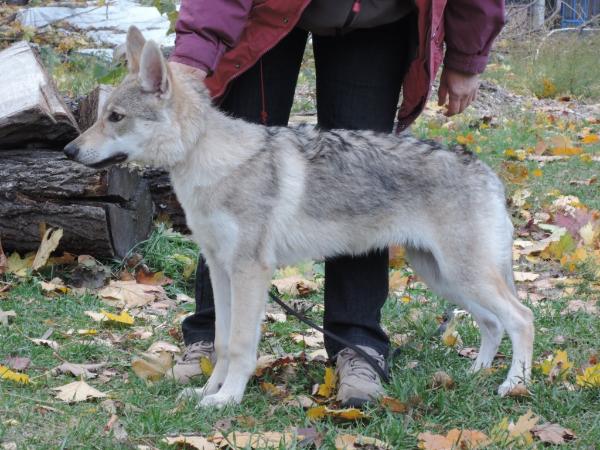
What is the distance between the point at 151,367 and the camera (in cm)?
392

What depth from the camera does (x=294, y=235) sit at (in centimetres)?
368

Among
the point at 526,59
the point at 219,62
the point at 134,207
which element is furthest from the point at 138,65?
the point at 526,59

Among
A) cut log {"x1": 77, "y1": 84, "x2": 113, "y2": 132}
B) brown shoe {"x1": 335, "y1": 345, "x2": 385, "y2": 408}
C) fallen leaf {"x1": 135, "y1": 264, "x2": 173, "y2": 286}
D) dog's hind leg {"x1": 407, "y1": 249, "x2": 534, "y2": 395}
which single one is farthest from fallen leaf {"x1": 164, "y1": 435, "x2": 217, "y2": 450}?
cut log {"x1": 77, "y1": 84, "x2": 113, "y2": 132}

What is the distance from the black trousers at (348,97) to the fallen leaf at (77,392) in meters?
0.65

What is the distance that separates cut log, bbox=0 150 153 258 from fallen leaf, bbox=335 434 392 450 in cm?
257

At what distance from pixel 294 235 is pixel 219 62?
82 cm

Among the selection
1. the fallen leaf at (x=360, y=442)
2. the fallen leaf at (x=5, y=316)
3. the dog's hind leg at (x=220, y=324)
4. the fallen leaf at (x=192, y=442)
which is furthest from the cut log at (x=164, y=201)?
the fallen leaf at (x=360, y=442)

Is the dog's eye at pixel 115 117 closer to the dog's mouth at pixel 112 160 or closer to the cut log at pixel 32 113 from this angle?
the dog's mouth at pixel 112 160

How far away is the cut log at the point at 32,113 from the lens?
5113 millimetres

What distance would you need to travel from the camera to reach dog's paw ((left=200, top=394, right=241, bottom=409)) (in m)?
3.51

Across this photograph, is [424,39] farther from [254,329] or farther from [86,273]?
[86,273]

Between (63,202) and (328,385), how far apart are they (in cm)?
231

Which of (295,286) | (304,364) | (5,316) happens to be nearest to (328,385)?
(304,364)

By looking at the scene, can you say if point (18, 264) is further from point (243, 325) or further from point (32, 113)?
point (243, 325)
